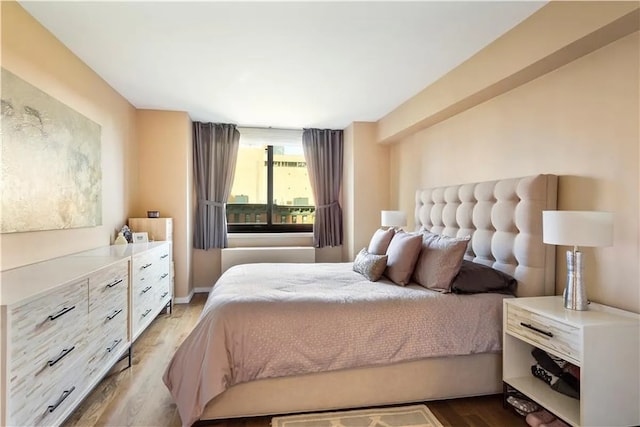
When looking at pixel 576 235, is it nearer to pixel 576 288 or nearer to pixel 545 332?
pixel 576 288

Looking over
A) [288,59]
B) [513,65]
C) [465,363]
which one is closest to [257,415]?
[465,363]

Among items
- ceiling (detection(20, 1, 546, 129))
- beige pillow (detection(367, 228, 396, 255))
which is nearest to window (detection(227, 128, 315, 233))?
ceiling (detection(20, 1, 546, 129))

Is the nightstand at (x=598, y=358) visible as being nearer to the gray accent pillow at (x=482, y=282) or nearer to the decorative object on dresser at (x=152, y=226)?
the gray accent pillow at (x=482, y=282)

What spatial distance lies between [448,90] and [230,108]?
2.43 meters

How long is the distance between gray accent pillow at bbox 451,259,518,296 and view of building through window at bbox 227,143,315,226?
127 inches

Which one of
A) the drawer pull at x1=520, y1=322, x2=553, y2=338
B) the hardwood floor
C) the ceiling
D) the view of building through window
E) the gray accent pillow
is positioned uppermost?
the ceiling

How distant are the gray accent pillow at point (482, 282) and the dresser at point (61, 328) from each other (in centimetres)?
224

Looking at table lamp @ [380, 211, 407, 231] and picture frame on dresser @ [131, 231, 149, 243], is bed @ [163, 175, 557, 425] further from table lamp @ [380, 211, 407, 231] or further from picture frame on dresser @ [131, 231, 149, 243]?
picture frame on dresser @ [131, 231, 149, 243]

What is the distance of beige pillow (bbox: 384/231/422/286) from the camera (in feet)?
8.36

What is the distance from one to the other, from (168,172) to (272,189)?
5.11 ft

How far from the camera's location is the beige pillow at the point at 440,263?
2.31 metres

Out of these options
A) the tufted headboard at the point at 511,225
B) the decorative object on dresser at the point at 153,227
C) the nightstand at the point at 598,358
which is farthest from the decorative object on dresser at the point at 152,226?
the nightstand at the point at 598,358

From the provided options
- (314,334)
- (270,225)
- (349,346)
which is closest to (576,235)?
(349,346)

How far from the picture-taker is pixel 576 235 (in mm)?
1712
